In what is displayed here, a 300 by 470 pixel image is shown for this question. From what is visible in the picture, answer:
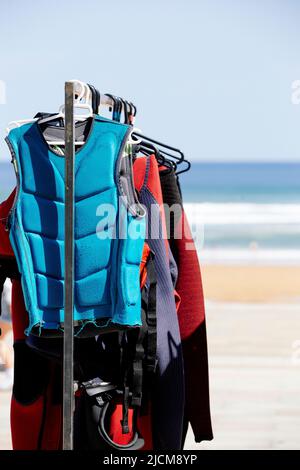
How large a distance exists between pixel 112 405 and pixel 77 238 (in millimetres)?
591

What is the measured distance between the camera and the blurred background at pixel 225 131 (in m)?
6.90

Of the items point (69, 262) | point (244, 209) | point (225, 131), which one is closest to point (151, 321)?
point (69, 262)

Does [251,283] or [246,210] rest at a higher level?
[251,283]

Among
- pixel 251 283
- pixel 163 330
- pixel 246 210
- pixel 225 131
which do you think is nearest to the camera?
pixel 163 330

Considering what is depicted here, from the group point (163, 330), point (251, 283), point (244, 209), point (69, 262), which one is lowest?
point (244, 209)

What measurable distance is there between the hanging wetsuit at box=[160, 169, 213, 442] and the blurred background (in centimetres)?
14

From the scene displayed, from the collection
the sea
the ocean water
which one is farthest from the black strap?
the sea

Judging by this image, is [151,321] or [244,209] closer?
[151,321]

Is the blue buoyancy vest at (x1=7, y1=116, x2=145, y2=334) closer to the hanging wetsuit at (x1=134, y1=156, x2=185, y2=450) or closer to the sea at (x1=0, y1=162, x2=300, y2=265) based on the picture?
the hanging wetsuit at (x1=134, y1=156, x2=185, y2=450)

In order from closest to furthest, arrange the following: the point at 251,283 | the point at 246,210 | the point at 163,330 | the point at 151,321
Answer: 1. the point at 151,321
2. the point at 163,330
3. the point at 251,283
4. the point at 246,210

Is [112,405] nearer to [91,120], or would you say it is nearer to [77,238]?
[77,238]

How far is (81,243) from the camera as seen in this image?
3.36 m

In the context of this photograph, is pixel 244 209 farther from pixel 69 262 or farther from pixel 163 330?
pixel 69 262

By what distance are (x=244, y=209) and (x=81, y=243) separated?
94.3ft
